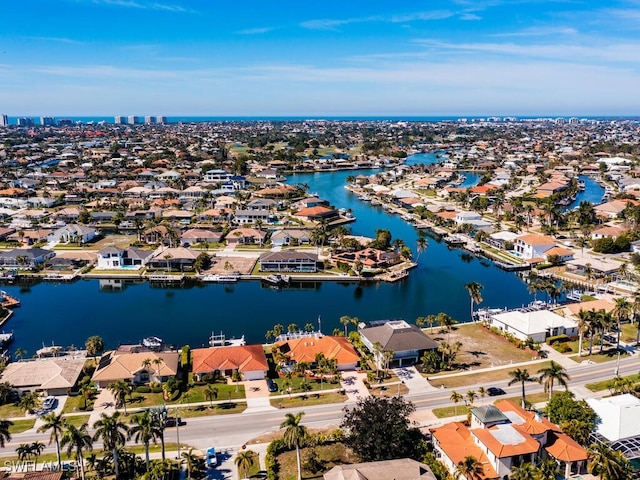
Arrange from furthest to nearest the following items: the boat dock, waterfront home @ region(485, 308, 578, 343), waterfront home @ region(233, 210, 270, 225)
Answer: waterfront home @ region(233, 210, 270, 225) < the boat dock < waterfront home @ region(485, 308, 578, 343)

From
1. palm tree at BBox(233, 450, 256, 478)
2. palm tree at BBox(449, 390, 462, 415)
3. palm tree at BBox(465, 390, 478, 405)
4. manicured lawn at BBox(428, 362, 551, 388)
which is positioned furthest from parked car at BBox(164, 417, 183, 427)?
palm tree at BBox(465, 390, 478, 405)

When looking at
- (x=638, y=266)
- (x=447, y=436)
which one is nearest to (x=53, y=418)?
(x=447, y=436)

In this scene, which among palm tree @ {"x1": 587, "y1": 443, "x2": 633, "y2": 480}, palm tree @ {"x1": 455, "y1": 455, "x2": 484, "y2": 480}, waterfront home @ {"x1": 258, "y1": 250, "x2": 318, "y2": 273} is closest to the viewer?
palm tree @ {"x1": 587, "y1": 443, "x2": 633, "y2": 480}

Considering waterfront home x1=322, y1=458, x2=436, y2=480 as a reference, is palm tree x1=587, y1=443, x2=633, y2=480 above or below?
above

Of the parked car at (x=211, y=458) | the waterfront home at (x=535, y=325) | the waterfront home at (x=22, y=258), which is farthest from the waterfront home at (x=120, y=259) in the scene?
the waterfront home at (x=535, y=325)

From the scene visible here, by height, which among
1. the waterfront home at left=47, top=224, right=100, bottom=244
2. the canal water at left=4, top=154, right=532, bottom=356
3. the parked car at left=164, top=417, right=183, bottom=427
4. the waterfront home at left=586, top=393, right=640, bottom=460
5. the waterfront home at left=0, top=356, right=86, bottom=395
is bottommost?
the canal water at left=4, top=154, right=532, bottom=356

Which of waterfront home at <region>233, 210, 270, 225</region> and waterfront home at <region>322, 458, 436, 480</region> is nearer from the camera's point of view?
waterfront home at <region>322, 458, 436, 480</region>

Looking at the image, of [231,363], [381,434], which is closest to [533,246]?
[231,363]

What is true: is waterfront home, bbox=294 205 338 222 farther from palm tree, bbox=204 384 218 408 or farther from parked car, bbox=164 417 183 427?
parked car, bbox=164 417 183 427
